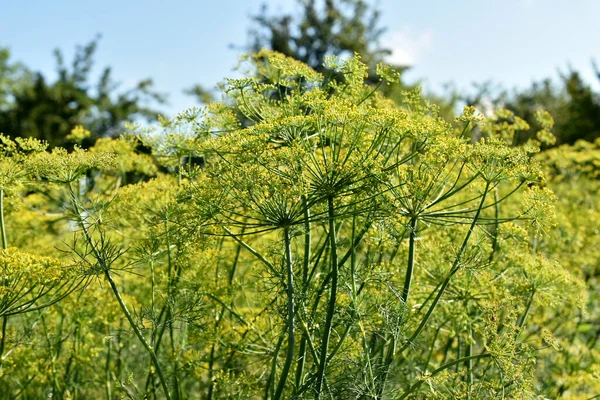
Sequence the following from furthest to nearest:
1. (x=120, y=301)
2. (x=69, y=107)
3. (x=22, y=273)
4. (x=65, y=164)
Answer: (x=69, y=107) → (x=65, y=164) → (x=22, y=273) → (x=120, y=301)

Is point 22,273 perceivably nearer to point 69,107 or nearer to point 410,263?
point 410,263

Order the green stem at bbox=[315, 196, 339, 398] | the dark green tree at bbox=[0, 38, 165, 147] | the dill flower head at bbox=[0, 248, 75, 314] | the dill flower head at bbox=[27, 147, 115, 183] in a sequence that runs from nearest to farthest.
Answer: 1. the green stem at bbox=[315, 196, 339, 398]
2. the dill flower head at bbox=[0, 248, 75, 314]
3. the dill flower head at bbox=[27, 147, 115, 183]
4. the dark green tree at bbox=[0, 38, 165, 147]

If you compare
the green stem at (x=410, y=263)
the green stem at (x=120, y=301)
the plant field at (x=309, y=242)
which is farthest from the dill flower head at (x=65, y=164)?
the green stem at (x=410, y=263)

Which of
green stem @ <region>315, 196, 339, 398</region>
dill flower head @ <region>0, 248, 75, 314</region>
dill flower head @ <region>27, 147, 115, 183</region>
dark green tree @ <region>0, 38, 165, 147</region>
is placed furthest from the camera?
dark green tree @ <region>0, 38, 165, 147</region>

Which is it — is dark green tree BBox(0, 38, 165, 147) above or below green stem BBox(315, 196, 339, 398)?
above

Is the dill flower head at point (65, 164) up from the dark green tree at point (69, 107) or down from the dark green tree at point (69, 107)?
down

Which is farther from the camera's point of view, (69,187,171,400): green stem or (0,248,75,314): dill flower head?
(0,248,75,314): dill flower head

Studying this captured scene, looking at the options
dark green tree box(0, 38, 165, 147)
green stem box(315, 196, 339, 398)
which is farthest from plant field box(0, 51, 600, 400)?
dark green tree box(0, 38, 165, 147)

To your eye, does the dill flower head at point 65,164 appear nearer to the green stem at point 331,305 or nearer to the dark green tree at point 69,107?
the green stem at point 331,305

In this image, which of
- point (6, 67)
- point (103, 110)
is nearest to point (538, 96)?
point (103, 110)

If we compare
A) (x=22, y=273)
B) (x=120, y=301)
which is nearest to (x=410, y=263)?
(x=120, y=301)

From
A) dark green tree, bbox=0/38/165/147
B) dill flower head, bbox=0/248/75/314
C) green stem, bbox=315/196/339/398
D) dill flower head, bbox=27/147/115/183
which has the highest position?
dark green tree, bbox=0/38/165/147

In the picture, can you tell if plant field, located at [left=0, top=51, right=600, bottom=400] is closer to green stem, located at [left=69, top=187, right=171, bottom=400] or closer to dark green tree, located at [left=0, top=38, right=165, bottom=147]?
green stem, located at [left=69, top=187, right=171, bottom=400]

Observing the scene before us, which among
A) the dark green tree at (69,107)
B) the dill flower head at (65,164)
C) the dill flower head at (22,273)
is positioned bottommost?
the dill flower head at (22,273)
